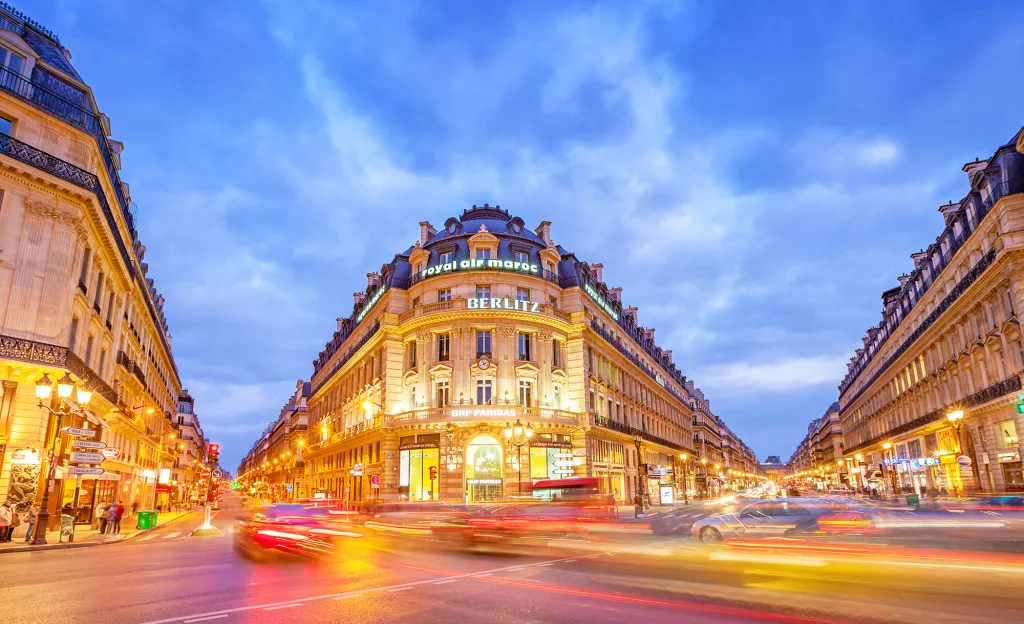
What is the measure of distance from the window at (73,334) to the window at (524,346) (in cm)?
2603

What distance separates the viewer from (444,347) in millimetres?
43062

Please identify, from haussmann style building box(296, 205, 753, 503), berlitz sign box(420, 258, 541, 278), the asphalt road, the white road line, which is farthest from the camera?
berlitz sign box(420, 258, 541, 278)

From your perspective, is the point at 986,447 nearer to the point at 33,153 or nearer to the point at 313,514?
the point at 313,514

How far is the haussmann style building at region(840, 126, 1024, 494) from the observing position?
32281 mm

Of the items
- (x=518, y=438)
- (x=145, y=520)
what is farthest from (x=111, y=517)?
(x=518, y=438)

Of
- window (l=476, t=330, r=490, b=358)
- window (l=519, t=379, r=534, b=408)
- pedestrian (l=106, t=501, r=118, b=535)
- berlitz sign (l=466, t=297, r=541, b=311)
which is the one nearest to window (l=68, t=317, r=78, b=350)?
pedestrian (l=106, t=501, r=118, b=535)

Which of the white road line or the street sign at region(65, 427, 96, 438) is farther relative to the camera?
the street sign at region(65, 427, 96, 438)

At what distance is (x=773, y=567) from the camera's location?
13383 mm

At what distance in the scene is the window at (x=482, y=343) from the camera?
42125 millimetres

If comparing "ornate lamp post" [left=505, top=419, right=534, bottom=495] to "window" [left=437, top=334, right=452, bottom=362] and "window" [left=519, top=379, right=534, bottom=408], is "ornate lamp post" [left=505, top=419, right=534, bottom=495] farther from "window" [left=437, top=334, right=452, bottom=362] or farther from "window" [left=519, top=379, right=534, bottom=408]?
"window" [left=437, top=334, right=452, bottom=362]

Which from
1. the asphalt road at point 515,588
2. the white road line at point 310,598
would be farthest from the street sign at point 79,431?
the white road line at point 310,598

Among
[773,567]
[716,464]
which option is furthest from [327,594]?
[716,464]

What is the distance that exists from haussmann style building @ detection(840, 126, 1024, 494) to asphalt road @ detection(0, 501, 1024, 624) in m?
16.6

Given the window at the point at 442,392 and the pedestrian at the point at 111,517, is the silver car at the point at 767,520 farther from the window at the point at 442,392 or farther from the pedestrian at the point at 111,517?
the window at the point at 442,392
